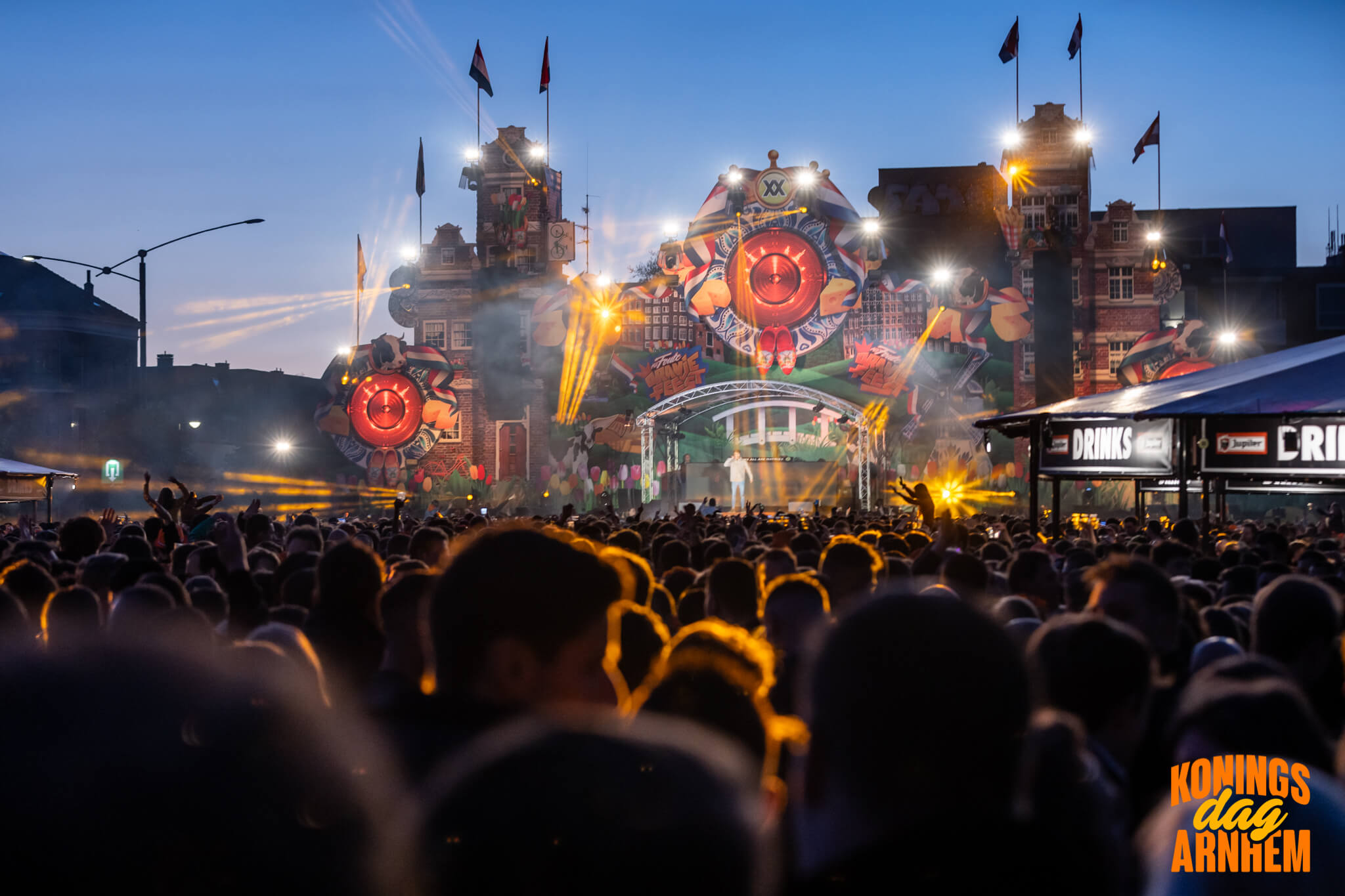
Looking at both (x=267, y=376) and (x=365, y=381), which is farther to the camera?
(x=267, y=376)

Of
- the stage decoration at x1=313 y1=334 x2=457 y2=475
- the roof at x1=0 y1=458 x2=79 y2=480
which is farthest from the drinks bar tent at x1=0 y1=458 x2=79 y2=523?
the stage decoration at x1=313 y1=334 x2=457 y2=475

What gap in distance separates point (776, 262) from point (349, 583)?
1456 inches

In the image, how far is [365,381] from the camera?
42688 millimetres

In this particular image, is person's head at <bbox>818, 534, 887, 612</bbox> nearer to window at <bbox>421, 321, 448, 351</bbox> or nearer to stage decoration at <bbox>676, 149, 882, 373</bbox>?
stage decoration at <bbox>676, 149, 882, 373</bbox>

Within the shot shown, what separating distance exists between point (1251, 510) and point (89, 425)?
4607cm

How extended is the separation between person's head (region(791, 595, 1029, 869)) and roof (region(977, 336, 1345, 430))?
10.3m

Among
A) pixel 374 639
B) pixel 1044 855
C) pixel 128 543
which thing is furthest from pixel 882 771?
pixel 128 543

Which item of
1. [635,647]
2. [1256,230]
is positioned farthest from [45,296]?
[1256,230]

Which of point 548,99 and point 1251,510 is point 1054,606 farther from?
point 548,99

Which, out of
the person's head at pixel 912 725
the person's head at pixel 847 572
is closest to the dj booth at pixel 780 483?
the person's head at pixel 847 572

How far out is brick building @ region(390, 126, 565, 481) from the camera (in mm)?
45156

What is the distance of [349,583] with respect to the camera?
15.4ft

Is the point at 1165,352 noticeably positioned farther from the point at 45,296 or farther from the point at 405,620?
the point at 45,296

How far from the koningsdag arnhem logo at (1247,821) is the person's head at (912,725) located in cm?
57
